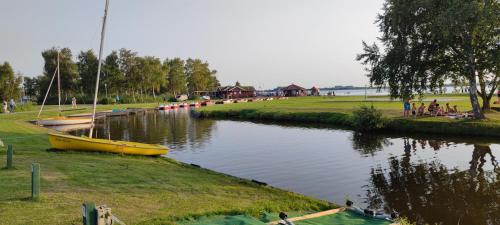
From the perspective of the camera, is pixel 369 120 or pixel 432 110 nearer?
pixel 369 120

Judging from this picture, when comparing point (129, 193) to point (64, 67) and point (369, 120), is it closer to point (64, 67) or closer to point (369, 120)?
point (369, 120)

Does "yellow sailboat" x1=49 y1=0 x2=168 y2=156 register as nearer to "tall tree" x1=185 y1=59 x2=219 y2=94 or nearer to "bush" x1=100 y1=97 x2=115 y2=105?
"bush" x1=100 y1=97 x2=115 y2=105

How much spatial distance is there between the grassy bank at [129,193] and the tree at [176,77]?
133 metres

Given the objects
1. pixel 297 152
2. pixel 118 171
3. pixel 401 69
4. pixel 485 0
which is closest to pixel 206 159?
pixel 297 152

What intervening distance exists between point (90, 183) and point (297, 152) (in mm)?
17866

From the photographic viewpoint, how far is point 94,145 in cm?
2533

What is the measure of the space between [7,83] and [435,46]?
259ft

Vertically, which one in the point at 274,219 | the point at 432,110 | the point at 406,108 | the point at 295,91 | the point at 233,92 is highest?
the point at 233,92

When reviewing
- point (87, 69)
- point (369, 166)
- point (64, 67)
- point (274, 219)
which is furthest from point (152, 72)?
point (274, 219)

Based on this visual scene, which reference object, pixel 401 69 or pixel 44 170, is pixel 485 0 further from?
pixel 44 170

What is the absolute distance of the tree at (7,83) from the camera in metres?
81.0

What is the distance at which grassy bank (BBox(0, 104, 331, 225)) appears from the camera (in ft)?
39.3

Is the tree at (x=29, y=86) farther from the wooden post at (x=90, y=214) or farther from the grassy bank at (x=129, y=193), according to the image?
the wooden post at (x=90, y=214)

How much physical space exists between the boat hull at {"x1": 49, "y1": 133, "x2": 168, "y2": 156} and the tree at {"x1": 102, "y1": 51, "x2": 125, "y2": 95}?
329ft
